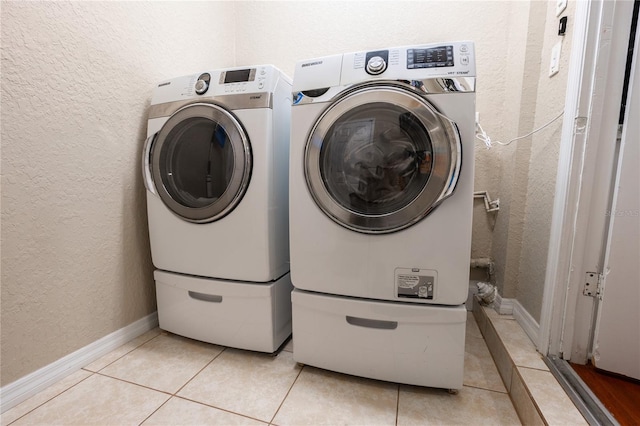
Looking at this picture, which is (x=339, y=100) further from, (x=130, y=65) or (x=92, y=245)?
(x=92, y=245)

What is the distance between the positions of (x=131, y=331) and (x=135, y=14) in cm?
143

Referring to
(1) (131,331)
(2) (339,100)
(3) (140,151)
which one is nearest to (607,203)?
(2) (339,100)

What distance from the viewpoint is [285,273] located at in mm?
1240

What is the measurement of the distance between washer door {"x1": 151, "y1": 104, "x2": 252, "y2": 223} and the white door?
4.09ft

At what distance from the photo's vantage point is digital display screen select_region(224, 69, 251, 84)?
1.12m

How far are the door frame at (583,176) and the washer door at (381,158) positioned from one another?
0.45 meters

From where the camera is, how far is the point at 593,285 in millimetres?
956

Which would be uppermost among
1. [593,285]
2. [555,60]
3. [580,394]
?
[555,60]

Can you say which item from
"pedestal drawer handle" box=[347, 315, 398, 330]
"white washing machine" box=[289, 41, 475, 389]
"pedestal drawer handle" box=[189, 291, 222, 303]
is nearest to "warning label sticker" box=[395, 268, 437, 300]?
"white washing machine" box=[289, 41, 475, 389]

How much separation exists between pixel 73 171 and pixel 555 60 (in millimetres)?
1902

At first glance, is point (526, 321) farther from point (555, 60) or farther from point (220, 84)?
point (220, 84)

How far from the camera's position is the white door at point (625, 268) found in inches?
33.9

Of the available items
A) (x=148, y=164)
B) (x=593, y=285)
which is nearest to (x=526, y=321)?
(x=593, y=285)

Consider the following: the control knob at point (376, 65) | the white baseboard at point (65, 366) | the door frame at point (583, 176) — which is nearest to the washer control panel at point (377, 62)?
the control knob at point (376, 65)
